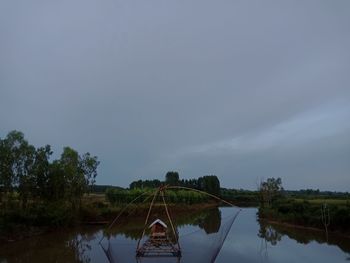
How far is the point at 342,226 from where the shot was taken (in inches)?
982

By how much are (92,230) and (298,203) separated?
1606cm

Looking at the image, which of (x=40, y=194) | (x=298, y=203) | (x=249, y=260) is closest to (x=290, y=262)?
(x=249, y=260)

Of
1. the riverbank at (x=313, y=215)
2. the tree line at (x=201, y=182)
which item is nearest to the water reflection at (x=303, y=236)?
the riverbank at (x=313, y=215)

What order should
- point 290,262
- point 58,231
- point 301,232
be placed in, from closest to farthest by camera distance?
point 290,262 → point 301,232 → point 58,231

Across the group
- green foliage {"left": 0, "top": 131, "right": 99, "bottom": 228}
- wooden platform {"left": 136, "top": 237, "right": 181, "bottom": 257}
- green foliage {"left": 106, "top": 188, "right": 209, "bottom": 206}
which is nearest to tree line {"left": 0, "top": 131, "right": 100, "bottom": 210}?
green foliage {"left": 0, "top": 131, "right": 99, "bottom": 228}

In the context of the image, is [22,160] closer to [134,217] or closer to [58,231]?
[58,231]

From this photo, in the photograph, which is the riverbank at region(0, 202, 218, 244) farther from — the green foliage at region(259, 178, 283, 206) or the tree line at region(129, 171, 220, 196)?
the tree line at region(129, 171, 220, 196)

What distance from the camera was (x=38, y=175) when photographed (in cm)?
2903

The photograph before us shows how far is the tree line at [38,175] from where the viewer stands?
2609 centimetres

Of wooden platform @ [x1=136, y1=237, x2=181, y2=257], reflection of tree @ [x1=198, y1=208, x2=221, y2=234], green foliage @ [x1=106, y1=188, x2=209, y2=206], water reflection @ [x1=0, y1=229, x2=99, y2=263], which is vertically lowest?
water reflection @ [x1=0, y1=229, x2=99, y2=263]

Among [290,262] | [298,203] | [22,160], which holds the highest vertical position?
[22,160]

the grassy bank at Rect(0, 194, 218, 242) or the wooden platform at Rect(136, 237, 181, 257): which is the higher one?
the grassy bank at Rect(0, 194, 218, 242)

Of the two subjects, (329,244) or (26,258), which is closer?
(26,258)

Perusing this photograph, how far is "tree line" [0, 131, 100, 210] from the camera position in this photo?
26089mm
